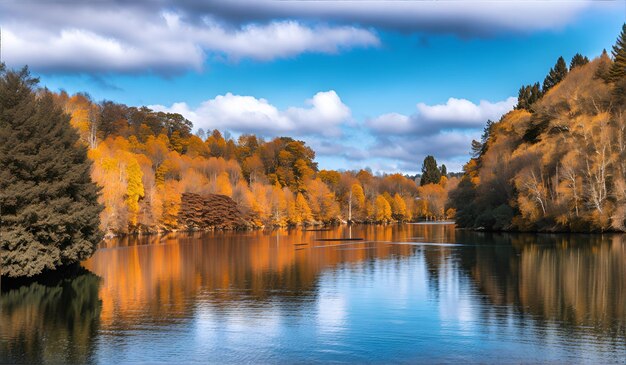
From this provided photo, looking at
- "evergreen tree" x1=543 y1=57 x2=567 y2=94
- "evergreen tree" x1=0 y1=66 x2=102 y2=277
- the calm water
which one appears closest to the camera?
the calm water

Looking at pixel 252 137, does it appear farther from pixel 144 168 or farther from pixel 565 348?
pixel 565 348

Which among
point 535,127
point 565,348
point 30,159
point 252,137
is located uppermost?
point 252,137

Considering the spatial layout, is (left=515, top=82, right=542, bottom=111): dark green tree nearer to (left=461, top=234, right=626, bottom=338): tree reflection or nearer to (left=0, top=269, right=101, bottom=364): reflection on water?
(left=461, top=234, right=626, bottom=338): tree reflection

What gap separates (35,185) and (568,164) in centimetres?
5812

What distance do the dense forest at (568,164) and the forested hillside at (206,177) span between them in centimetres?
5218

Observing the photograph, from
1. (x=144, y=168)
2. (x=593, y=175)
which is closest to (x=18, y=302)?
(x=593, y=175)

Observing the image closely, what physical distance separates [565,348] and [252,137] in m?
157

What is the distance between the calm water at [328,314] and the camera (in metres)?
16.1

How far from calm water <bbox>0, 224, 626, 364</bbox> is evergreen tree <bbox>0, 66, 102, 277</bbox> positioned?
6.64 feet

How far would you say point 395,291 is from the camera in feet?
89.2

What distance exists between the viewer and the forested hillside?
82.9m

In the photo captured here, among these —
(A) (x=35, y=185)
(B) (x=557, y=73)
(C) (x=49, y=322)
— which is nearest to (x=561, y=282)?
(C) (x=49, y=322)

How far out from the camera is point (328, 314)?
21.6 meters

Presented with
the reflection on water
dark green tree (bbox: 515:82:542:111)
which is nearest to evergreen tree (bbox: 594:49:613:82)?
dark green tree (bbox: 515:82:542:111)
